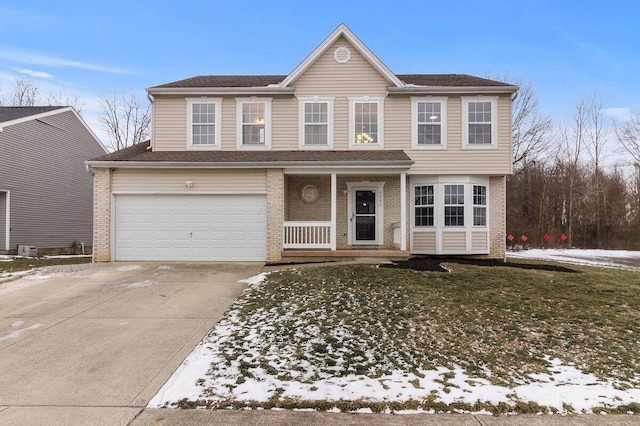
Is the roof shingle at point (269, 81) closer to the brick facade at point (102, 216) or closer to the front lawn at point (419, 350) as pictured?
the brick facade at point (102, 216)

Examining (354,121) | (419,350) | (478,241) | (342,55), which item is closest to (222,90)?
(342,55)

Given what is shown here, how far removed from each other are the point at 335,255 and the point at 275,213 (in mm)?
2288

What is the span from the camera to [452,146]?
40.9ft

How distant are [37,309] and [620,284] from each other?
40.1 feet

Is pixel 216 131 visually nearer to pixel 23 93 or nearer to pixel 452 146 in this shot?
pixel 452 146

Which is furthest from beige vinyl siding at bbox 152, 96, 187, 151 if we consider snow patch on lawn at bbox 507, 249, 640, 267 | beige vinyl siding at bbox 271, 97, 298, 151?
snow patch on lawn at bbox 507, 249, 640, 267

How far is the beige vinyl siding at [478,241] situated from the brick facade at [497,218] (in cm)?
28

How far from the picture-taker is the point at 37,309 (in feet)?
21.7

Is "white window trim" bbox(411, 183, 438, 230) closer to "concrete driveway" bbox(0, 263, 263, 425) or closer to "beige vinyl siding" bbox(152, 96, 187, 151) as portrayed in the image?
"concrete driveway" bbox(0, 263, 263, 425)

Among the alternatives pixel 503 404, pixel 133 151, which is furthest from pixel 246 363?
pixel 133 151

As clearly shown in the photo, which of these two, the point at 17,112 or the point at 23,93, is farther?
the point at 23,93

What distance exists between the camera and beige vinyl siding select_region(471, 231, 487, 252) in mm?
12438

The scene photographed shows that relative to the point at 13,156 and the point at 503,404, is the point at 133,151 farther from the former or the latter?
the point at 503,404

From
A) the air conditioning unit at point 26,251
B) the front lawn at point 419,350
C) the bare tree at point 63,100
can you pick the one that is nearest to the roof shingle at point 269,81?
the front lawn at point 419,350
